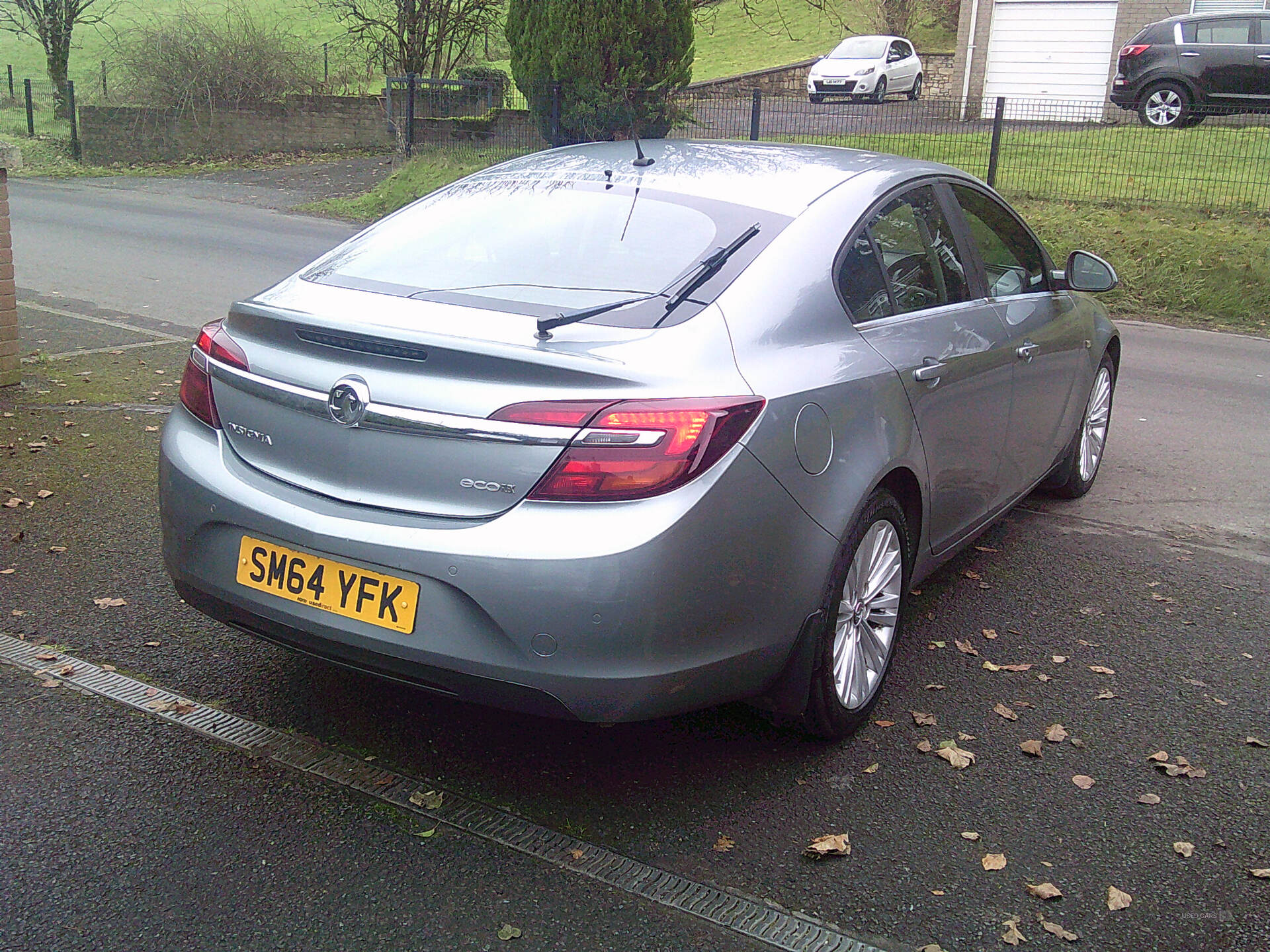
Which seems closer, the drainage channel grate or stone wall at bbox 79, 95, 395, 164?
the drainage channel grate

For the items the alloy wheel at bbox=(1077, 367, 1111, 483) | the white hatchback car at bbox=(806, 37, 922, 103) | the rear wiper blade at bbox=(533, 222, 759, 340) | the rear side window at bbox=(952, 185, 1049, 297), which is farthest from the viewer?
the white hatchback car at bbox=(806, 37, 922, 103)

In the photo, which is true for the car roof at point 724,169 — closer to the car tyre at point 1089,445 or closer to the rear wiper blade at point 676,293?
the rear wiper blade at point 676,293

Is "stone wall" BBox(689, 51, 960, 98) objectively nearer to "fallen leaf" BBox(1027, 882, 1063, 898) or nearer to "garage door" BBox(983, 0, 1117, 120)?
"garage door" BBox(983, 0, 1117, 120)

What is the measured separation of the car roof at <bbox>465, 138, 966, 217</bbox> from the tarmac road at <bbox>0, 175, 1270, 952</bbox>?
5.18ft

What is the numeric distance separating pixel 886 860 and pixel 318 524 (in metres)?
1.60

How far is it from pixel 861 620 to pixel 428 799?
4.32ft

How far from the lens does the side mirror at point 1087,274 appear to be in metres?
5.20

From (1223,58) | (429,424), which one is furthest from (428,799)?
(1223,58)

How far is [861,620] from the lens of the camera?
362 centimetres

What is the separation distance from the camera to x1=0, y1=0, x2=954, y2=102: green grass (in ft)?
139

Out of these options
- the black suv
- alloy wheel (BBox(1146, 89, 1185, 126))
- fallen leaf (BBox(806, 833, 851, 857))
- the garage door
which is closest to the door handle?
fallen leaf (BBox(806, 833, 851, 857))

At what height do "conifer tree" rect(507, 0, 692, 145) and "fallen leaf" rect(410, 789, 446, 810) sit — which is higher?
"conifer tree" rect(507, 0, 692, 145)

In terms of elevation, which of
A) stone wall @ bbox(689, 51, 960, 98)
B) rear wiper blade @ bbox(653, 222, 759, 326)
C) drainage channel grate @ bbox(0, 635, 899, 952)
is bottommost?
drainage channel grate @ bbox(0, 635, 899, 952)

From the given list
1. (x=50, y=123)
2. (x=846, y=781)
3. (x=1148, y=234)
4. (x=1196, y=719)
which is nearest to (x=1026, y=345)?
(x=1196, y=719)
